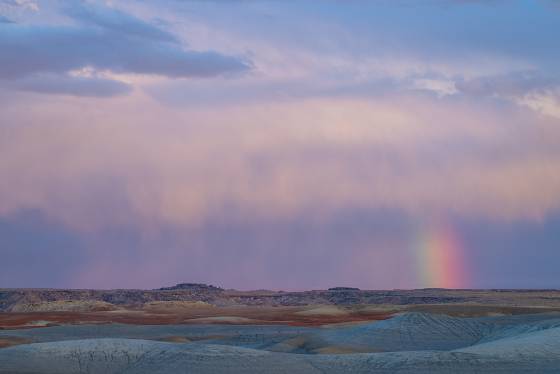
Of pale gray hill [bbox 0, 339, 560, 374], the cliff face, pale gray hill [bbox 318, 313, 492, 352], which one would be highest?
the cliff face

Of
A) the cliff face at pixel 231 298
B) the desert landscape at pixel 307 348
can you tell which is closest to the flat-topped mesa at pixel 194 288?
the cliff face at pixel 231 298

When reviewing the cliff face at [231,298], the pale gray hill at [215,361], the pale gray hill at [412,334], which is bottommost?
the pale gray hill at [215,361]

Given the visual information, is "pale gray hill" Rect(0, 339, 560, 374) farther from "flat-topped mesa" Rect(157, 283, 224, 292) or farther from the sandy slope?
"flat-topped mesa" Rect(157, 283, 224, 292)

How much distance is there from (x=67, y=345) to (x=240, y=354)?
7.85 m

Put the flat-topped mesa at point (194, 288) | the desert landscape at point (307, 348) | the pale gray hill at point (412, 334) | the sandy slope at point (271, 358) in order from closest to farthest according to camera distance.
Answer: the sandy slope at point (271, 358) < the desert landscape at point (307, 348) < the pale gray hill at point (412, 334) < the flat-topped mesa at point (194, 288)

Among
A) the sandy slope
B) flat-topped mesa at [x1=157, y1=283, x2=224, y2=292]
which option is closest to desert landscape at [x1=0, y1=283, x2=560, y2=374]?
the sandy slope

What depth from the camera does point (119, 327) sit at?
189 feet

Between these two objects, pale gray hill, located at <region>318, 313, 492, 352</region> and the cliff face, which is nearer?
pale gray hill, located at <region>318, 313, 492, 352</region>

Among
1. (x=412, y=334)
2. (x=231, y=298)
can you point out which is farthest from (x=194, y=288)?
(x=412, y=334)

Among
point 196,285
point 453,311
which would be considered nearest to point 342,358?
point 453,311

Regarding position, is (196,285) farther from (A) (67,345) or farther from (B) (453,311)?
(A) (67,345)

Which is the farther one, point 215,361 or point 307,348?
point 307,348

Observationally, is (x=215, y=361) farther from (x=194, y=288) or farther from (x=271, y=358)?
(x=194, y=288)

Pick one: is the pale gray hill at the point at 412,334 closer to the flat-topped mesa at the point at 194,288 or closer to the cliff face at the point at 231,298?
the cliff face at the point at 231,298
